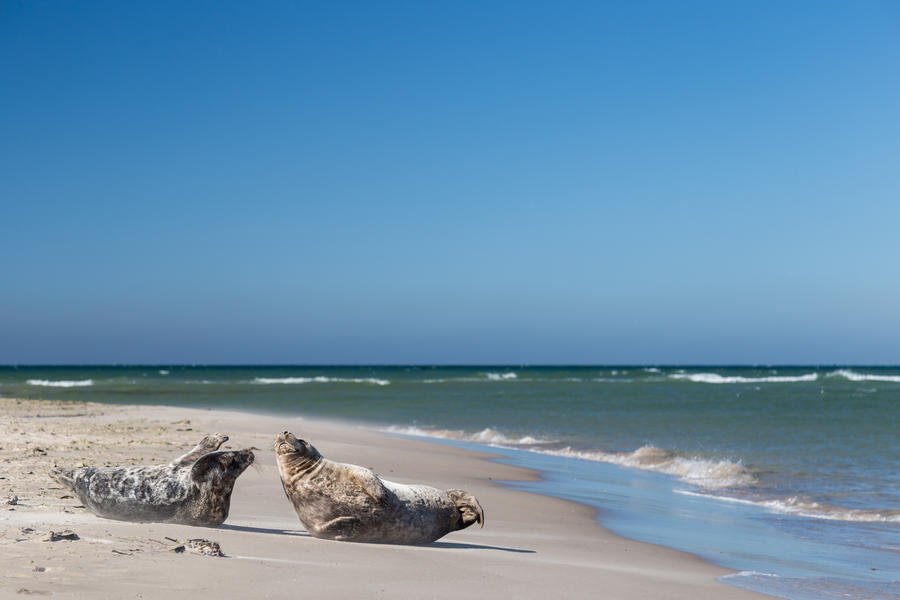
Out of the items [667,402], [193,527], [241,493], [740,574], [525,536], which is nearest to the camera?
[193,527]

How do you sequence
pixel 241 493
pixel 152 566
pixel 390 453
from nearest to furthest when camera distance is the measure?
1. pixel 152 566
2. pixel 241 493
3. pixel 390 453

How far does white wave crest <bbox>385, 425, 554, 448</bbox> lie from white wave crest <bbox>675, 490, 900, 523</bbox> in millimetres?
9420

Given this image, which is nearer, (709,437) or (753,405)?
(709,437)

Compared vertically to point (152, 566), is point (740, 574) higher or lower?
lower

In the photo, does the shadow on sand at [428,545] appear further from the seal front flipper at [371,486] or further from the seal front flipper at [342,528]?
the seal front flipper at [371,486]

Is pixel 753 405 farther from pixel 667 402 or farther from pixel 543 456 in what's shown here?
pixel 543 456

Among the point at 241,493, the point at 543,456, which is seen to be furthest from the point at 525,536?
the point at 543,456

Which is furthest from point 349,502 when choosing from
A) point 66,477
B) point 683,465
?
point 683,465

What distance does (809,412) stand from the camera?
34.8 m

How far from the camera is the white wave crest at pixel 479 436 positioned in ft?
75.6

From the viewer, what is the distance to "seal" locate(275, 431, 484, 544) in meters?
7.71

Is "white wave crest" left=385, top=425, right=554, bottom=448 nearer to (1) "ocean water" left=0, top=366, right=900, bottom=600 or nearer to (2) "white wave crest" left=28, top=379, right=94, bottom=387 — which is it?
(1) "ocean water" left=0, top=366, right=900, bottom=600

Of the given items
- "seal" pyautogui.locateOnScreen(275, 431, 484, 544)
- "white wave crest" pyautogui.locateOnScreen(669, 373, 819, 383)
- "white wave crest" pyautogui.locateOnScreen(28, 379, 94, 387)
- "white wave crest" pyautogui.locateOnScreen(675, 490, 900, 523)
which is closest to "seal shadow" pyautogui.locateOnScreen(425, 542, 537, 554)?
"seal" pyautogui.locateOnScreen(275, 431, 484, 544)

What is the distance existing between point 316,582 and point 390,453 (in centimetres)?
1195
